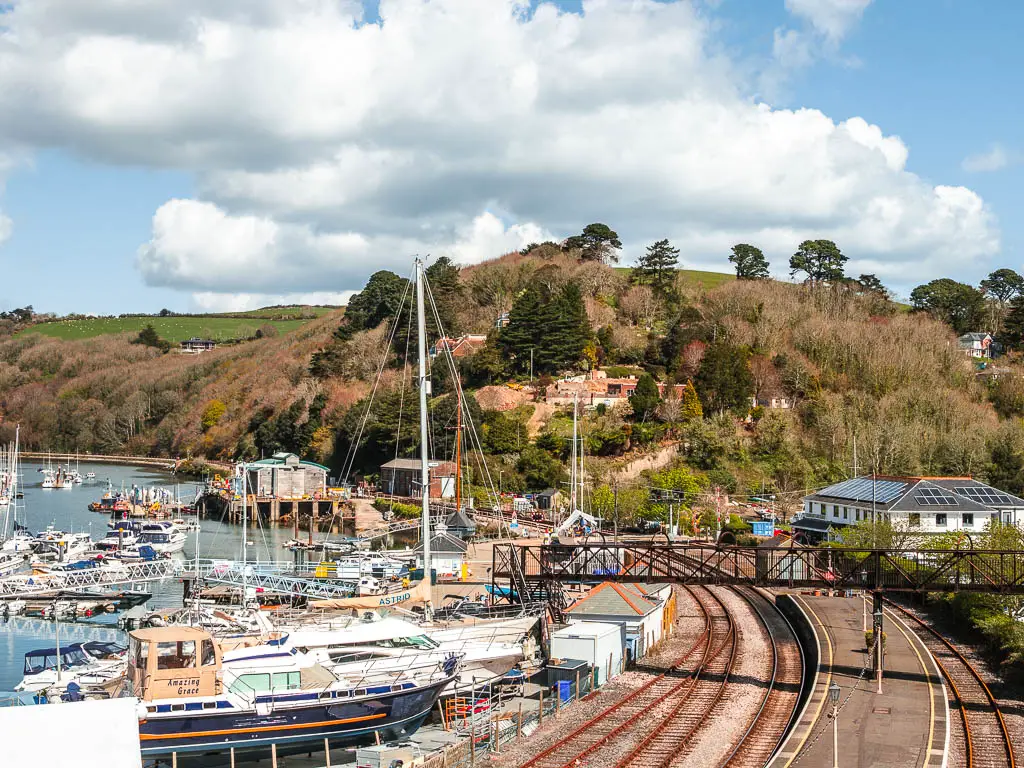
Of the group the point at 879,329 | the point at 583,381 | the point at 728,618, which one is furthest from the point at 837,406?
the point at 728,618

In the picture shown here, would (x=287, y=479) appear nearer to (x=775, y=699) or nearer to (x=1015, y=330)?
(x=775, y=699)

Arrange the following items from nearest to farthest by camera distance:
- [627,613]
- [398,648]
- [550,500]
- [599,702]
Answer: [599,702] < [398,648] < [627,613] < [550,500]

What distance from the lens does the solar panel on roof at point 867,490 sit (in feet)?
201

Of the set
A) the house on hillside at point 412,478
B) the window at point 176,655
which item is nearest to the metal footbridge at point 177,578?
the window at point 176,655

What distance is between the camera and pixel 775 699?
93.4 feet

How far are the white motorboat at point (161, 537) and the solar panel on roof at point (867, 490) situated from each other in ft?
143

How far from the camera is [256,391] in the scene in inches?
5364

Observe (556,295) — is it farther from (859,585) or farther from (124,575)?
(859,585)

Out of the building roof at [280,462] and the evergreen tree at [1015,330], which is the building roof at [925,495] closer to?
the evergreen tree at [1015,330]

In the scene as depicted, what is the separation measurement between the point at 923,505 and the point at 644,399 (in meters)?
30.6

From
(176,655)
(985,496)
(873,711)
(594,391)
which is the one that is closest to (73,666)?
(176,655)

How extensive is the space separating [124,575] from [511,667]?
100ft

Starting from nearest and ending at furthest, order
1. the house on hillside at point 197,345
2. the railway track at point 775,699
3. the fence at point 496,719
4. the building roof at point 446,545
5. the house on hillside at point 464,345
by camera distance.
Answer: the fence at point 496,719
the railway track at point 775,699
the building roof at point 446,545
the house on hillside at point 464,345
the house on hillside at point 197,345

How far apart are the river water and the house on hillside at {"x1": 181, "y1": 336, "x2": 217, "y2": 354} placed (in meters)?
47.9
